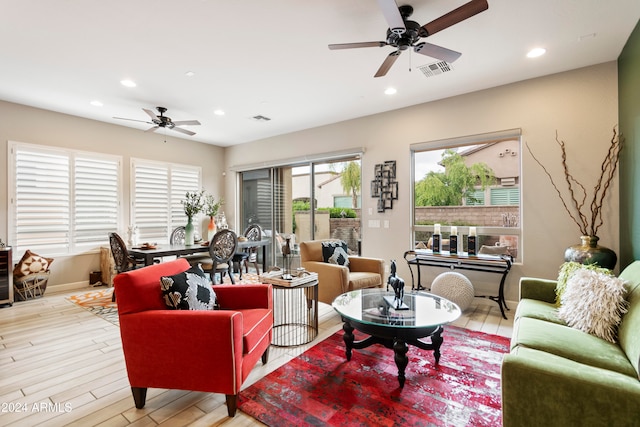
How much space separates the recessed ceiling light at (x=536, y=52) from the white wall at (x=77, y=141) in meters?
6.24

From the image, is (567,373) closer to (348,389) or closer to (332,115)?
(348,389)

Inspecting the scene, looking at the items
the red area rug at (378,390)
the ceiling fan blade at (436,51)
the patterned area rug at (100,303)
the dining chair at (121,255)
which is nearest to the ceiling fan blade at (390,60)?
the ceiling fan blade at (436,51)

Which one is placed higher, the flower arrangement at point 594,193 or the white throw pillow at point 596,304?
the flower arrangement at point 594,193

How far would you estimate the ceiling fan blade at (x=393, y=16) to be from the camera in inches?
78.0

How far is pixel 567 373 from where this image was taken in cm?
135

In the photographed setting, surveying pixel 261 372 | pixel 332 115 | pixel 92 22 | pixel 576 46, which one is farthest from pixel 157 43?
pixel 576 46

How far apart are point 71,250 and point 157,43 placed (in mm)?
4013

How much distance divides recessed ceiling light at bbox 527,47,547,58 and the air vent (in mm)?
765

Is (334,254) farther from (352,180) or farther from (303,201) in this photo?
(303,201)

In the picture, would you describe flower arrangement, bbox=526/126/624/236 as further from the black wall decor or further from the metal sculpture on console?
the metal sculpture on console

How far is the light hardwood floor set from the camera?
6.10ft

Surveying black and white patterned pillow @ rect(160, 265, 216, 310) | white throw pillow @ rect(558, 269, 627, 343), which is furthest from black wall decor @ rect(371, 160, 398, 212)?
black and white patterned pillow @ rect(160, 265, 216, 310)

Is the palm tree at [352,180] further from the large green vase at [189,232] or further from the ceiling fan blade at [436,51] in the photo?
the ceiling fan blade at [436,51]

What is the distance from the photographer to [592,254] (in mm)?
2969
